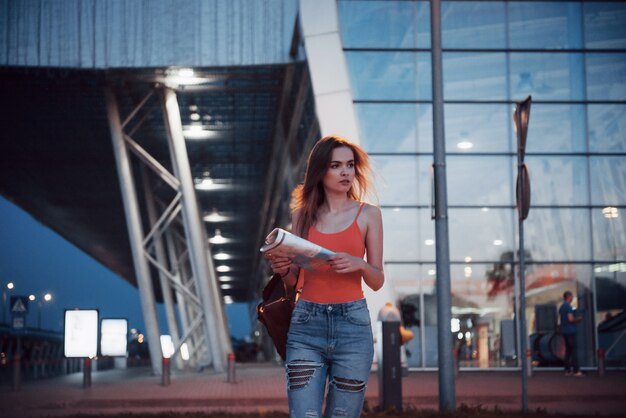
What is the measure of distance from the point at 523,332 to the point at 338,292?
7.44 meters

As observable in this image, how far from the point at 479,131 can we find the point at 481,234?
7.98 feet

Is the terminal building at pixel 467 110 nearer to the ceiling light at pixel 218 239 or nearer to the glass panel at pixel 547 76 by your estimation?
the glass panel at pixel 547 76

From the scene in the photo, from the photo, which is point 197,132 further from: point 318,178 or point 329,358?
point 329,358

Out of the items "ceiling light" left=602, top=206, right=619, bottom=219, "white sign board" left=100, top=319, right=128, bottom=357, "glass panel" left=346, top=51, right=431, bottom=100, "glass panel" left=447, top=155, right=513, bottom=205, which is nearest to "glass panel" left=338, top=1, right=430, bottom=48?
"glass panel" left=346, top=51, right=431, bottom=100

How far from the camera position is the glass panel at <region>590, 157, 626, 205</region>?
23.9 m

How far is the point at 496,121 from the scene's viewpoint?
23766 millimetres

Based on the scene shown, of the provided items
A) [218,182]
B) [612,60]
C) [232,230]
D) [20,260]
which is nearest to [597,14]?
[612,60]

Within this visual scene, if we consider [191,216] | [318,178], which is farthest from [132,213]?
[318,178]

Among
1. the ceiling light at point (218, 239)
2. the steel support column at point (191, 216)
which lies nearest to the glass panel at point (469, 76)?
the steel support column at point (191, 216)

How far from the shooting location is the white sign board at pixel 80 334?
77.4 feet

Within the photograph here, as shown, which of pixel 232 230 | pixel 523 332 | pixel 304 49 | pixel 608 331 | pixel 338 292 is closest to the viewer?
pixel 338 292

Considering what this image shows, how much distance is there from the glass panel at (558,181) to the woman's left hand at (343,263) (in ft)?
65.8

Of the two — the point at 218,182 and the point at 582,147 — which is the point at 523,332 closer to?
the point at 582,147

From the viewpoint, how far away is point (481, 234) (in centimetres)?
2350
